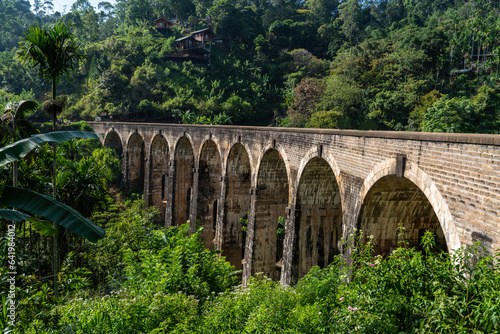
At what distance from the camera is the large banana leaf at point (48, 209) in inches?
165

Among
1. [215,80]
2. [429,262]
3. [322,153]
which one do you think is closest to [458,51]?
[215,80]

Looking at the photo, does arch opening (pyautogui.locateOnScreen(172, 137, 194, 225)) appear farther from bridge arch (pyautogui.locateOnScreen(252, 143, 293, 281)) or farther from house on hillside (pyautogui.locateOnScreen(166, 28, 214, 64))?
house on hillside (pyautogui.locateOnScreen(166, 28, 214, 64))

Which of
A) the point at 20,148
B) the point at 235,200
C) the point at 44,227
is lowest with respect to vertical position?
the point at 235,200

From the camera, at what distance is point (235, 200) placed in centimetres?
1800

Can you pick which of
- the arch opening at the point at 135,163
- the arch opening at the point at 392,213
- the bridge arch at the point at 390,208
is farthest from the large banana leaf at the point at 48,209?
the arch opening at the point at 135,163

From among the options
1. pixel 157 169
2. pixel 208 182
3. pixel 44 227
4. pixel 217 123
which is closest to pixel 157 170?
pixel 157 169

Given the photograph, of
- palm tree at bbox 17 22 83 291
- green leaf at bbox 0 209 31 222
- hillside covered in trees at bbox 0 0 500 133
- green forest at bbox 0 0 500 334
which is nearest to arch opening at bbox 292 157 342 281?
green forest at bbox 0 0 500 334

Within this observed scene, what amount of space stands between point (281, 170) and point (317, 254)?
12.6ft

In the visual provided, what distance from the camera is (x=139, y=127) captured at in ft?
94.3

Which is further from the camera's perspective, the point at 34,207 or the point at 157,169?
the point at 157,169

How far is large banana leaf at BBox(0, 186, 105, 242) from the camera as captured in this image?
4.19m

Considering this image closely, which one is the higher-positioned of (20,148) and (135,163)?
(20,148)

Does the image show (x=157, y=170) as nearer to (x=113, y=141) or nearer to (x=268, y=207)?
(x=113, y=141)

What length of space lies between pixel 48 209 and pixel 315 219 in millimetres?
10075
